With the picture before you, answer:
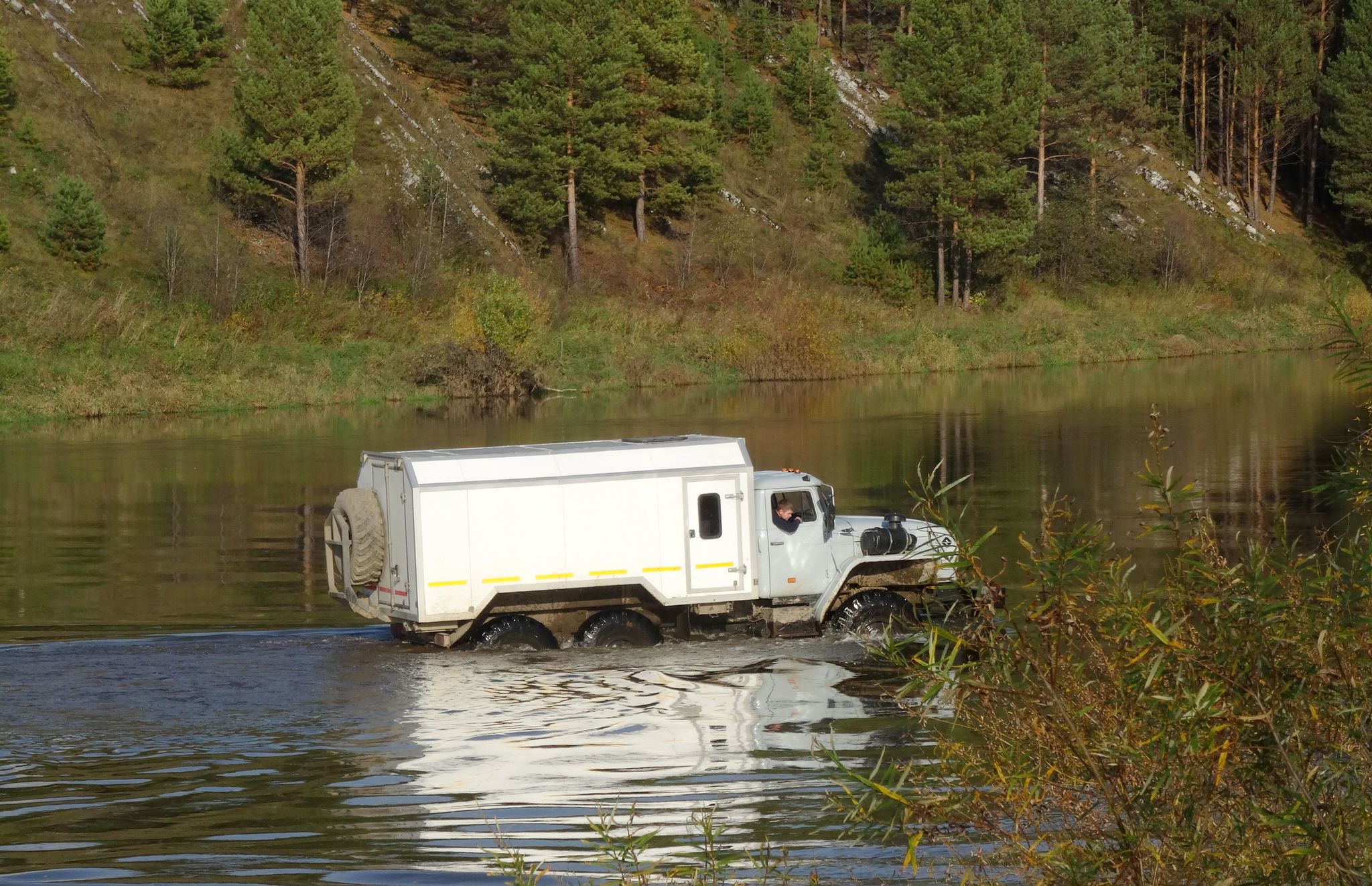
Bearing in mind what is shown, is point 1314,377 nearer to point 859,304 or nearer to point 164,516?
point 859,304

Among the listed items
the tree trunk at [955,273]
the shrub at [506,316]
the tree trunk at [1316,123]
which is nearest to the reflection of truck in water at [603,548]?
the shrub at [506,316]

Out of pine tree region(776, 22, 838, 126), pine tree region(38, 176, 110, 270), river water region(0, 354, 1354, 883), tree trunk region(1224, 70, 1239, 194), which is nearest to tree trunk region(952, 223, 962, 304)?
pine tree region(776, 22, 838, 126)

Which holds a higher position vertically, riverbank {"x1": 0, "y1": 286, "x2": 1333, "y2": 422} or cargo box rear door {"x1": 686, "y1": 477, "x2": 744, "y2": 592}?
riverbank {"x1": 0, "y1": 286, "x2": 1333, "y2": 422}

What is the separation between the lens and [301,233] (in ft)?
235

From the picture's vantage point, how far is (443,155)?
84125mm

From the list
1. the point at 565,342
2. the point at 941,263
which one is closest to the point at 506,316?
the point at 565,342

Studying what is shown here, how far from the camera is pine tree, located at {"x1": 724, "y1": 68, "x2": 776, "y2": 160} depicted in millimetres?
95188

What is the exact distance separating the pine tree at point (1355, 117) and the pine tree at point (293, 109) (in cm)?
5870

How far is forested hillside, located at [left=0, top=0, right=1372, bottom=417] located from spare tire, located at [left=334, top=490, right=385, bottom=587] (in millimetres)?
38909

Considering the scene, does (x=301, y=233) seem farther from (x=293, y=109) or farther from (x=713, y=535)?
(x=713, y=535)

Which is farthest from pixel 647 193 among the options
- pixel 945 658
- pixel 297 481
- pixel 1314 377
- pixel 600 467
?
pixel 945 658

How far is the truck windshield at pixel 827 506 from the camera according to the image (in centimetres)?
2077

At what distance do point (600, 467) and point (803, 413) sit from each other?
1318 inches

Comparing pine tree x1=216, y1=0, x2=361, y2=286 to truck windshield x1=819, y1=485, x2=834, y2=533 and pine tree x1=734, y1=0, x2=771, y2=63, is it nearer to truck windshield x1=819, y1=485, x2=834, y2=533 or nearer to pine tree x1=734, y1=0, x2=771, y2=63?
pine tree x1=734, y1=0, x2=771, y2=63
